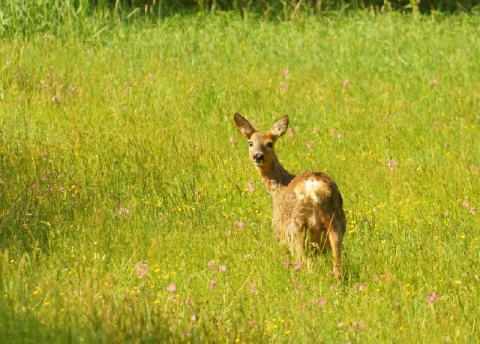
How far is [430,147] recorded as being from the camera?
11461 millimetres

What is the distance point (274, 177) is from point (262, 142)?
383 mm

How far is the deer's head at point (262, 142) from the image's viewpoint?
9.34 metres

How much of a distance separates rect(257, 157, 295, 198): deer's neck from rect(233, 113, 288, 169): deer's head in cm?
4

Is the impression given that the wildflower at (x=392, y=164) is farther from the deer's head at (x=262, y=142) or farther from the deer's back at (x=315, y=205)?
the deer's back at (x=315, y=205)

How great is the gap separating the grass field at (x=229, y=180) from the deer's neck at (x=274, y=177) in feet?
0.96

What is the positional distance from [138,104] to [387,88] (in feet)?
9.69

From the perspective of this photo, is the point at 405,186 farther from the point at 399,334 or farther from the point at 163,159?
the point at 399,334

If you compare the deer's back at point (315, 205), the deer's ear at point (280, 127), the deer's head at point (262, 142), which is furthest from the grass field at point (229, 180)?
the deer's ear at point (280, 127)

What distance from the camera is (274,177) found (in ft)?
30.5

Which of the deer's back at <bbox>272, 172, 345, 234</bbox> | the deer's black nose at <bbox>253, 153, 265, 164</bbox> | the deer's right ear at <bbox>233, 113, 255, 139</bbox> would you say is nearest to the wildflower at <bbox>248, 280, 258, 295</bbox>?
the deer's back at <bbox>272, 172, 345, 234</bbox>

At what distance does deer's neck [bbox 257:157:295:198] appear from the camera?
921 centimetres

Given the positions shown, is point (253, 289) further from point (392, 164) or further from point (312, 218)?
point (392, 164)

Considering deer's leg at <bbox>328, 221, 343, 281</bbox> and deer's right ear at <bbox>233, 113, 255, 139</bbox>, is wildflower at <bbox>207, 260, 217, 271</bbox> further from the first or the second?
deer's right ear at <bbox>233, 113, 255, 139</bbox>

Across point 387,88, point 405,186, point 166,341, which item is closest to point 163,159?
point 405,186
